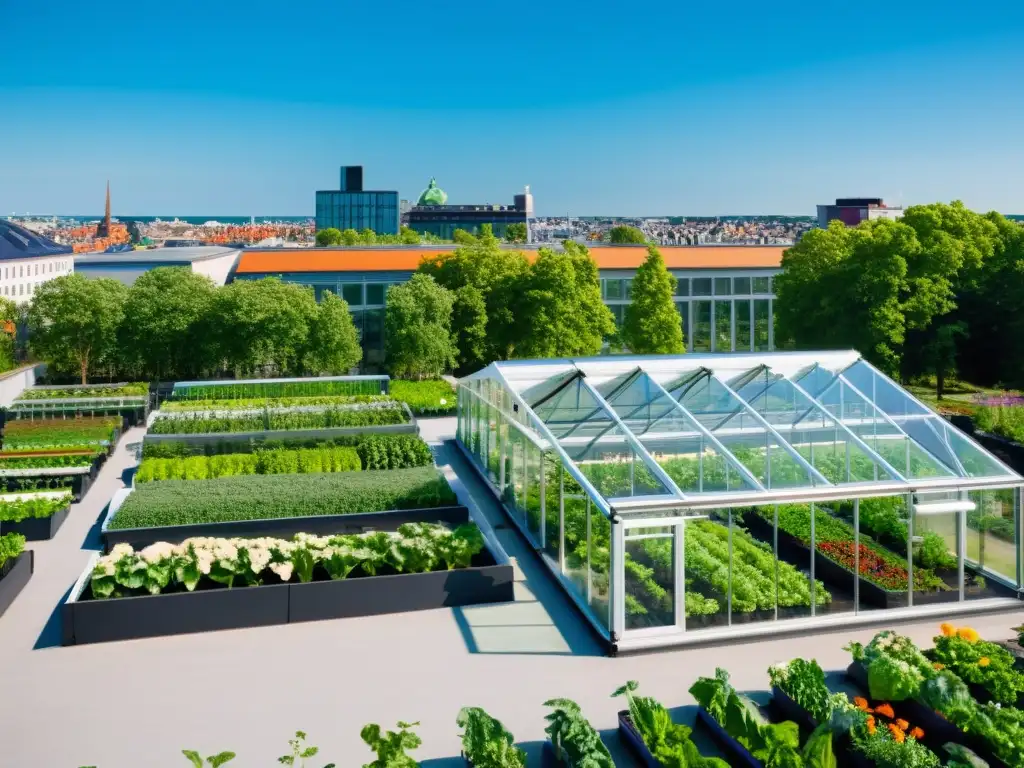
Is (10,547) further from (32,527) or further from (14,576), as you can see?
(32,527)

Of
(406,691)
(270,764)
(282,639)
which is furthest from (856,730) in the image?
(282,639)

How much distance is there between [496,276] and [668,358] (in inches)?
802

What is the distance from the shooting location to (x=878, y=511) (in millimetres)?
15500

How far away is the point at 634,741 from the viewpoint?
10.0 metres

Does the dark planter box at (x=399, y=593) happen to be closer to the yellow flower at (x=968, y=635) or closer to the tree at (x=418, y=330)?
the yellow flower at (x=968, y=635)

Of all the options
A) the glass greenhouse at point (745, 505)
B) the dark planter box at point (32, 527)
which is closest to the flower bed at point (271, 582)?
the glass greenhouse at point (745, 505)

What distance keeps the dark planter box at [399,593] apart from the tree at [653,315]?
22.6 metres

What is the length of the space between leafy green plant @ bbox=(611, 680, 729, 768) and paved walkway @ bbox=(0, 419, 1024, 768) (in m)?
0.53

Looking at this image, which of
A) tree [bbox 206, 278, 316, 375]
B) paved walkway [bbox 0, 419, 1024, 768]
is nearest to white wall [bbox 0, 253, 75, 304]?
tree [bbox 206, 278, 316, 375]

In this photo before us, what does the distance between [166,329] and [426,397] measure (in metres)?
9.34

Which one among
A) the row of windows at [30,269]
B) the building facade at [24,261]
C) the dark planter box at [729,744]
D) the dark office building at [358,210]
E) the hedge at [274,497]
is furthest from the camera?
the dark office building at [358,210]

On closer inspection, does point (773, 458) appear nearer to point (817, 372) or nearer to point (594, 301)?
point (817, 372)

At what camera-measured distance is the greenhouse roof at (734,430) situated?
1404cm

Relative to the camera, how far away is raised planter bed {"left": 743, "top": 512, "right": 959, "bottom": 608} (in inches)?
546
